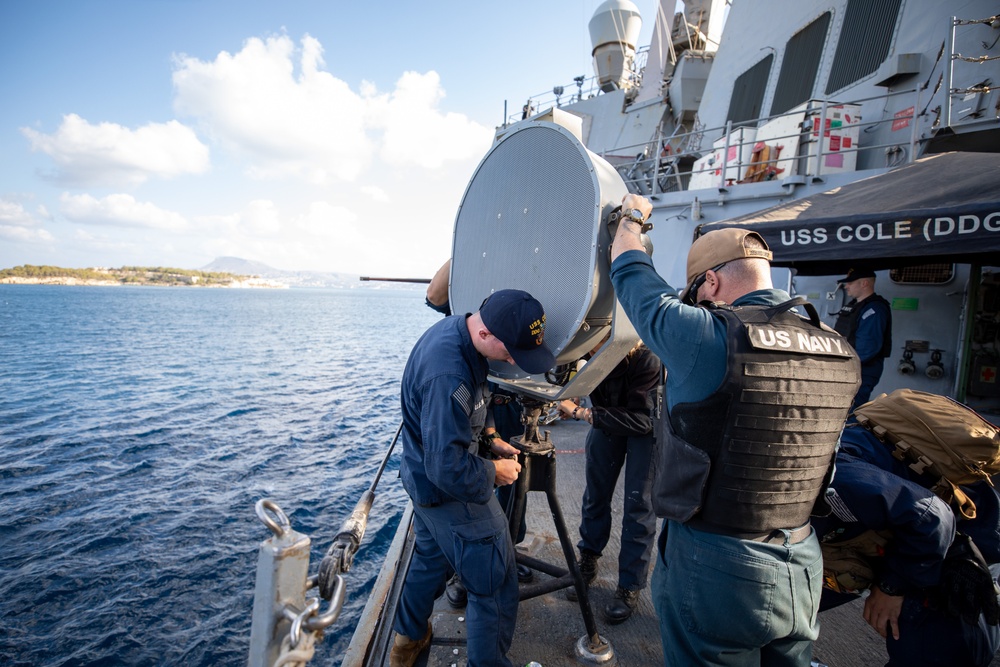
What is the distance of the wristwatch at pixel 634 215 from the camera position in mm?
1995

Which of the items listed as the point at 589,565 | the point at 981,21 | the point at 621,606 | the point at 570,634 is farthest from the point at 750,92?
the point at 570,634

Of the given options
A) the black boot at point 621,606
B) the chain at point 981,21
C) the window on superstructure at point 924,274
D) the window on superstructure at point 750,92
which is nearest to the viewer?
the black boot at point 621,606

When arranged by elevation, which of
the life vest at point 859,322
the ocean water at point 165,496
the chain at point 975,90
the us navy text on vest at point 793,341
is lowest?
the ocean water at point 165,496

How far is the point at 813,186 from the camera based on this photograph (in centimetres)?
724

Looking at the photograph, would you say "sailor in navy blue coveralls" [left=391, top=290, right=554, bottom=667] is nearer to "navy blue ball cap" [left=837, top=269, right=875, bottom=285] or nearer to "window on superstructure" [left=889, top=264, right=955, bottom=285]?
"navy blue ball cap" [left=837, top=269, right=875, bottom=285]

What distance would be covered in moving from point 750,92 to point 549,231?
37.1 feet

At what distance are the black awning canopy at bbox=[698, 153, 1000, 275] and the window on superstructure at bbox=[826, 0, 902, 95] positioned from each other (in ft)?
13.3

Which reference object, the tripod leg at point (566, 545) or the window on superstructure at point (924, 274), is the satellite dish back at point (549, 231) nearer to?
the tripod leg at point (566, 545)

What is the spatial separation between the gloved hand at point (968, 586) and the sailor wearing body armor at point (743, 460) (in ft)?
2.26

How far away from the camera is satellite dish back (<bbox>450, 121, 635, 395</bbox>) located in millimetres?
2119

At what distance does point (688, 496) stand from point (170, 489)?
374 inches

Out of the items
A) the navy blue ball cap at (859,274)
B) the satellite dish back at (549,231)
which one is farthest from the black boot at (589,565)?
the navy blue ball cap at (859,274)

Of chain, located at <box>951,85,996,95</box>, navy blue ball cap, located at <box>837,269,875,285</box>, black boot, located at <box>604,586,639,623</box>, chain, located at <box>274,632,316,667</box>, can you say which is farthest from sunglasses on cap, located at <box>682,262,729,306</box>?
chain, located at <box>951,85,996,95</box>

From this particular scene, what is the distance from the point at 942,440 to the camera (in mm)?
2000
